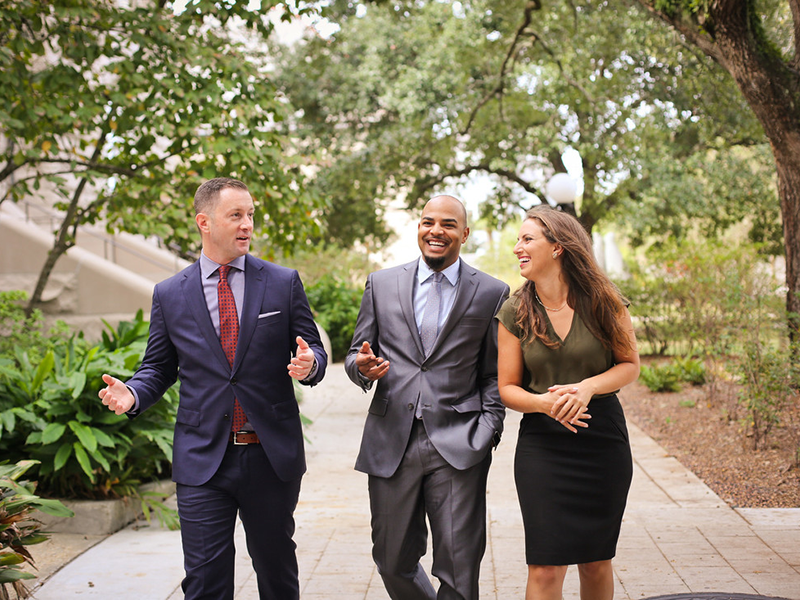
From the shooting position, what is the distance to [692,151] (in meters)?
19.1

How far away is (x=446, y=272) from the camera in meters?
3.90

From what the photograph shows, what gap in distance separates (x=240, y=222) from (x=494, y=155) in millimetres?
15128

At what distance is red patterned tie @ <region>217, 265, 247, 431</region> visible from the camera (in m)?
3.57

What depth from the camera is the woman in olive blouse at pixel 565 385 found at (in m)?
3.48

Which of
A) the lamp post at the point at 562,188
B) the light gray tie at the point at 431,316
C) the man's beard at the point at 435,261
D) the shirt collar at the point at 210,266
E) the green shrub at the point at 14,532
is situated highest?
the lamp post at the point at 562,188

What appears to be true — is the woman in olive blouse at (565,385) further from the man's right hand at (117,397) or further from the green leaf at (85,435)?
the green leaf at (85,435)

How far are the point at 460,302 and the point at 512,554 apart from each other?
243 centimetres

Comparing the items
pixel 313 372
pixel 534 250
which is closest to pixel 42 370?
pixel 313 372

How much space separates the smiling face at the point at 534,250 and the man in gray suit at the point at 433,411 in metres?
0.34

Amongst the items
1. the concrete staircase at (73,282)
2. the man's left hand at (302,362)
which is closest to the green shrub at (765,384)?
the man's left hand at (302,362)

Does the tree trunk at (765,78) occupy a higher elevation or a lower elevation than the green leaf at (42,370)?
higher

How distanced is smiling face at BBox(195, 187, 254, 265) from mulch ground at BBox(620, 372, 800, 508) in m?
4.79

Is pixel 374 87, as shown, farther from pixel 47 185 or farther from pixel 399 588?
pixel 399 588

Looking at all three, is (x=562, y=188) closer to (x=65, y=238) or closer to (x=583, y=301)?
(x=65, y=238)
